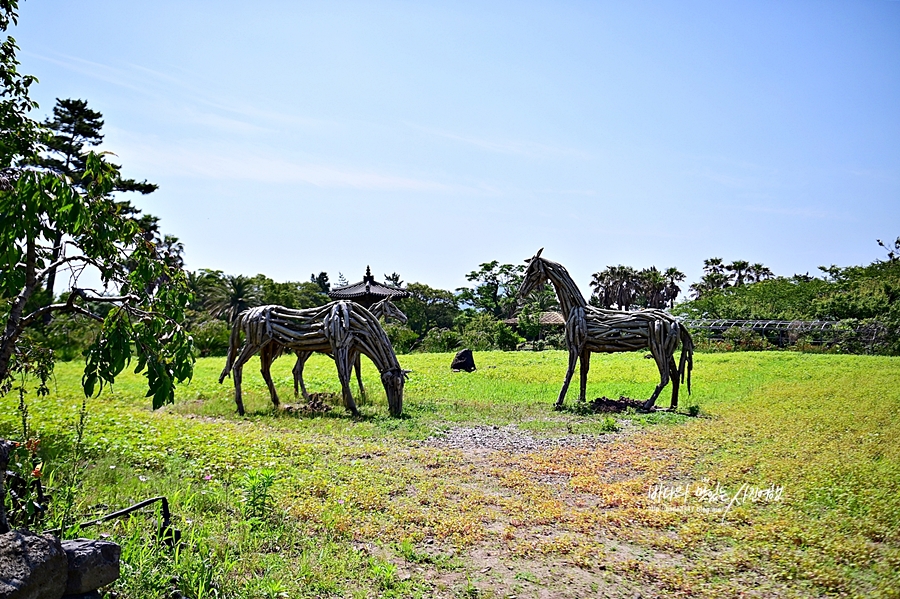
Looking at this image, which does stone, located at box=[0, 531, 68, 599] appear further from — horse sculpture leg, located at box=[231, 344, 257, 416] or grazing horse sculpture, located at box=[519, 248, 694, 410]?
grazing horse sculpture, located at box=[519, 248, 694, 410]

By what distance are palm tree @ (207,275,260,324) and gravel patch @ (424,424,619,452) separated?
3091 centimetres

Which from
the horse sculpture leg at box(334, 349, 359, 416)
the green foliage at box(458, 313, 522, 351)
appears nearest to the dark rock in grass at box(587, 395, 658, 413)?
the horse sculpture leg at box(334, 349, 359, 416)

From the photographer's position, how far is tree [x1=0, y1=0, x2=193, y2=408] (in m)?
3.65

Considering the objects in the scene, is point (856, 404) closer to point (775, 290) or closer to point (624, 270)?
point (775, 290)

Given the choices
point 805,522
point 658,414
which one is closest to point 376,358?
point 658,414

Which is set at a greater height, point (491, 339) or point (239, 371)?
point (491, 339)

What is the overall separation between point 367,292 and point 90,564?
66.2 ft

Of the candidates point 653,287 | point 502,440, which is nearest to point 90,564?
point 502,440

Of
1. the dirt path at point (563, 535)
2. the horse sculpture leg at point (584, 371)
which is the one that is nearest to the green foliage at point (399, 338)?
the horse sculpture leg at point (584, 371)

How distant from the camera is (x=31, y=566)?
10.6 feet

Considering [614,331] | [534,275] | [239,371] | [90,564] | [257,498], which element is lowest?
[257,498]

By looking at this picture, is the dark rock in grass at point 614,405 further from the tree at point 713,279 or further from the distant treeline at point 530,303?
the tree at point 713,279

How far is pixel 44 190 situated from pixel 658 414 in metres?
9.95

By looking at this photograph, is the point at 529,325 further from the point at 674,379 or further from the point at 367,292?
the point at 674,379
